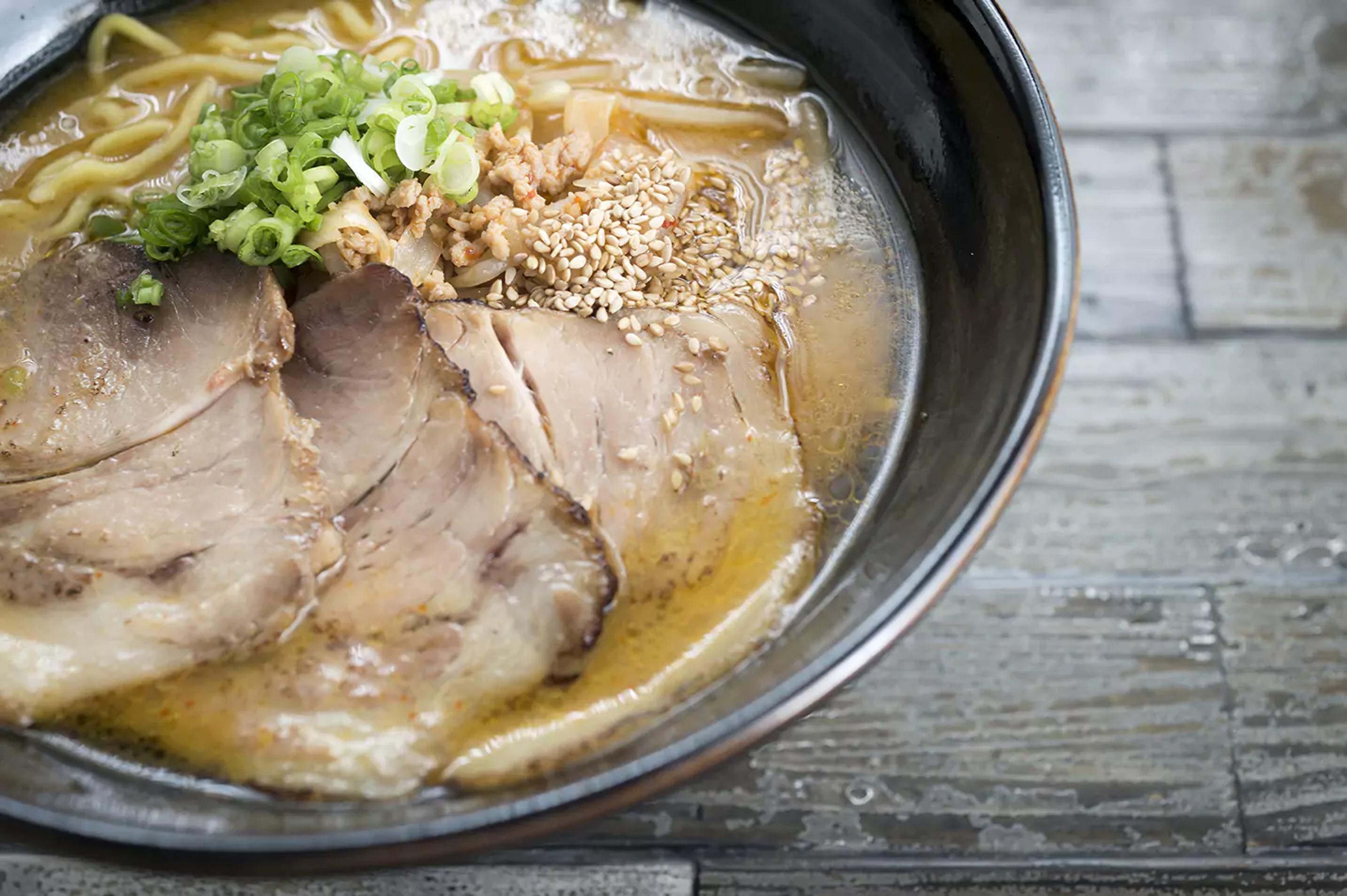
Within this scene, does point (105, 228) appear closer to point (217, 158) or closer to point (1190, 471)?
point (217, 158)

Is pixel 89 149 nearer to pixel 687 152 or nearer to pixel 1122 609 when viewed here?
pixel 687 152

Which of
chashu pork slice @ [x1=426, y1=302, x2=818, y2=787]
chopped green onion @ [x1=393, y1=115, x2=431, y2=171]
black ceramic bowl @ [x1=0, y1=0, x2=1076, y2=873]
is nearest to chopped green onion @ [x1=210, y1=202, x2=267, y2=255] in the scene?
chopped green onion @ [x1=393, y1=115, x2=431, y2=171]

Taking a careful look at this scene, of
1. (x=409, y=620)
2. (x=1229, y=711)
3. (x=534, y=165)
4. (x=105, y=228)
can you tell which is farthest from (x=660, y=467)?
(x=1229, y=711)

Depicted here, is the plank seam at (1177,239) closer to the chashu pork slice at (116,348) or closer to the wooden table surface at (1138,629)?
the wooden table surface at (1138,629)

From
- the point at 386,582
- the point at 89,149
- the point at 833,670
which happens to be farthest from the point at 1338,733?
the point at 89,149

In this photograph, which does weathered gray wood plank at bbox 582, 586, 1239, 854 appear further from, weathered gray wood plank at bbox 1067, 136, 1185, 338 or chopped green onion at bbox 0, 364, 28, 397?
chopped green onion at bbox 0, 364, 28, 397

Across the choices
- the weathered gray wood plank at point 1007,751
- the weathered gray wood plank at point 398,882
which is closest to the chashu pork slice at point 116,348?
the weathered gray wood plank at point 398,882
